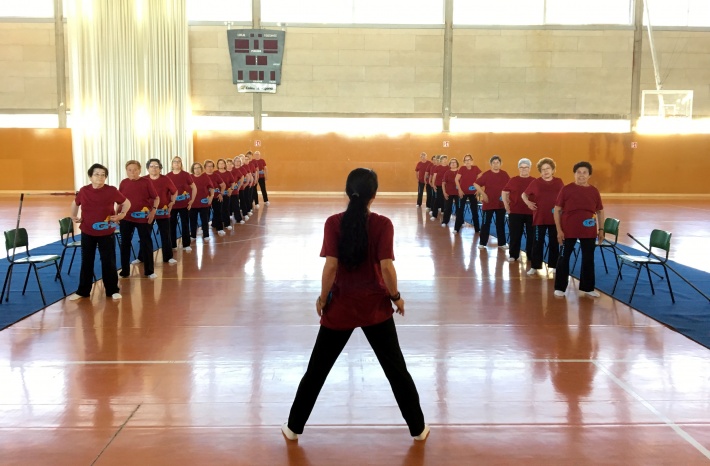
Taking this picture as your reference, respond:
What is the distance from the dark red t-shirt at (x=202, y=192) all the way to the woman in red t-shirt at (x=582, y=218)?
23.8 ft

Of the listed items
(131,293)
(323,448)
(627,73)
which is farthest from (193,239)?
(627,73)

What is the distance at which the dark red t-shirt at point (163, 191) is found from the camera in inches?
424

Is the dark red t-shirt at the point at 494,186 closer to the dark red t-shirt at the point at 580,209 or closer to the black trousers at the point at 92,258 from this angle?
the dark red t-shirt at the point at 580,209

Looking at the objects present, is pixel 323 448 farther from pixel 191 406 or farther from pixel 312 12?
pixel 312 12

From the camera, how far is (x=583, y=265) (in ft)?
29.2

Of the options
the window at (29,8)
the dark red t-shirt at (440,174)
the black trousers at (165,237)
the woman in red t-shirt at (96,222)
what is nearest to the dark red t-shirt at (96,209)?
the woman in red t-shirt at (96,222)

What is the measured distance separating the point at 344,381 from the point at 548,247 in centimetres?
568

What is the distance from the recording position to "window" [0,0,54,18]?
2562cm

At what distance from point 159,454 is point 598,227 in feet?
21.1

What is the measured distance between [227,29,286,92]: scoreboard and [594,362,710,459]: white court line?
22.0 metres

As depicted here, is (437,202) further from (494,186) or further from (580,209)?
(580,209)

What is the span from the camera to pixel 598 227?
8.70 m

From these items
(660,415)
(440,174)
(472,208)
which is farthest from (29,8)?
(660,415)

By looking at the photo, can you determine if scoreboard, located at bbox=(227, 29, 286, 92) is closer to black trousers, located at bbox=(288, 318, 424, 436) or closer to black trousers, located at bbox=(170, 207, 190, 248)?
black trousers, located at bbox=(170, 207, 190, 248)
